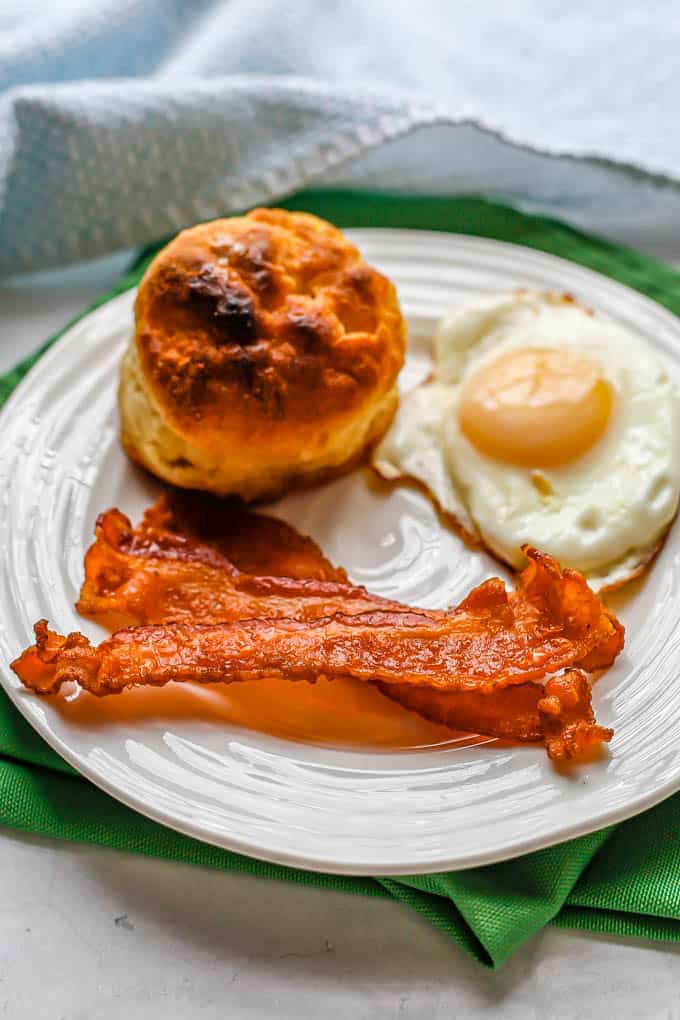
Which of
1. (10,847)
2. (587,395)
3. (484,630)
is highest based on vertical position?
(587,395)

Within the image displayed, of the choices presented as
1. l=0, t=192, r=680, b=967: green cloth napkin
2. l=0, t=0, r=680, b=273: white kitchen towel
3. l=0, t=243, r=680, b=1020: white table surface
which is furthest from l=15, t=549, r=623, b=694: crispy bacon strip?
l=0, t=0, r=680, b=273: white kitchen towel

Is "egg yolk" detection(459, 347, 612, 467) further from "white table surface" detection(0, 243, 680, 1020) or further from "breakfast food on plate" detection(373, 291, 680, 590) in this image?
"white table surface" detection(0, 243, 680, 1020)

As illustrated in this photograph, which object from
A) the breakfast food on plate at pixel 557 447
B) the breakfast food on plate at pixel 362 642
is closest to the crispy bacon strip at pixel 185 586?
the breakfast food on plate at pixel 362 642

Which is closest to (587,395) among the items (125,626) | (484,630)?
(484,630)

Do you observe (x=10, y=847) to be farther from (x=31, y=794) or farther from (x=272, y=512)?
(x=272, y=512)

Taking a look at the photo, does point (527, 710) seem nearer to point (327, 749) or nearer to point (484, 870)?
point (484, 870)
